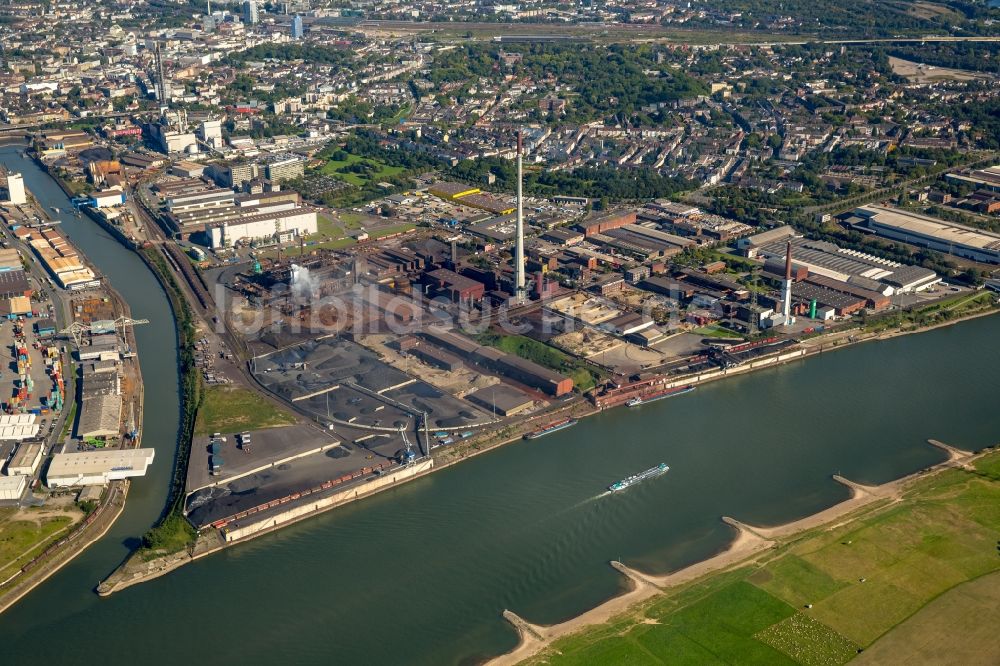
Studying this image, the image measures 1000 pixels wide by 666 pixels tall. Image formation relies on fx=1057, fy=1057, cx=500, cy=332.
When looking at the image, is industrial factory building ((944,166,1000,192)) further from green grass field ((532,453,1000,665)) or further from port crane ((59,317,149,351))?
port crane ((59,317,149,351))

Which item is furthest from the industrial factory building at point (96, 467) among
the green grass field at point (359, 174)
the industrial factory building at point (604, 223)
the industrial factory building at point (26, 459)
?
the green grass field at point (359, 174)

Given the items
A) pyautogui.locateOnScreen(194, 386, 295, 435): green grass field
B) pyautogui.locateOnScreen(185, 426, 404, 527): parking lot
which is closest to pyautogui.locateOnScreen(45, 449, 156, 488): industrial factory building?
pyautogui.locateOnScreen(185, 426, 404, 527): parking lot

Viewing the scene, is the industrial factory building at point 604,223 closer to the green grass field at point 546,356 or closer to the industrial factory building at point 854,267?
the industrial factory building at point 854,267

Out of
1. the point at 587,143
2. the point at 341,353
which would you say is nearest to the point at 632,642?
the point at 341,353

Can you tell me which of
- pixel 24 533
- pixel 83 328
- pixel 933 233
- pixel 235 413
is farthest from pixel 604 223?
pixel 24 533

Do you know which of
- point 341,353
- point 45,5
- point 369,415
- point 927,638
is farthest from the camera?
point 45,5

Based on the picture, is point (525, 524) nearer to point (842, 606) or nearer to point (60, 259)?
point (842, 606)

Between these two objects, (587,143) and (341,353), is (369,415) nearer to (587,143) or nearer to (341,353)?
(341,353)
